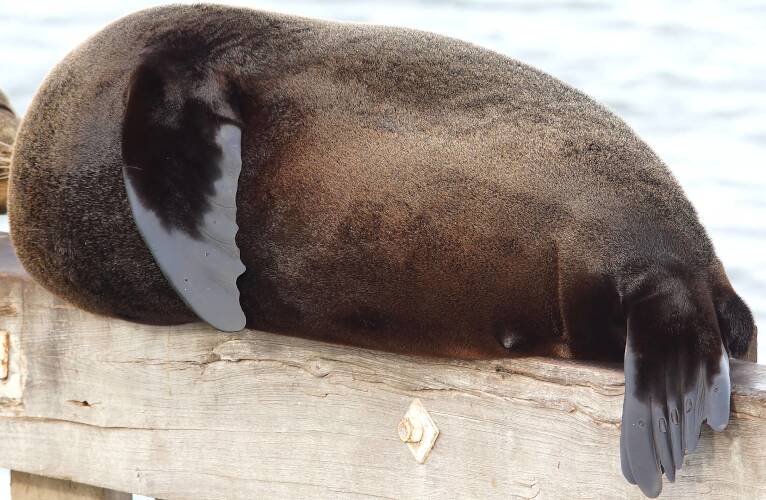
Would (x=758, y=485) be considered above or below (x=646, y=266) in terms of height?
below

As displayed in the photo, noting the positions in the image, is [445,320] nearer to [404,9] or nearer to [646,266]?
[646,266]

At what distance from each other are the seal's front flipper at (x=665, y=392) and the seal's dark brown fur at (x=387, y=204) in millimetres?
35

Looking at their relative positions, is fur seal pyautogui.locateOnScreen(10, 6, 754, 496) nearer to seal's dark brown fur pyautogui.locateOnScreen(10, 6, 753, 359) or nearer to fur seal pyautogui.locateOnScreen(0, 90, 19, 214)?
seal's dark brown fur pyautogui.locateOnScreen(10, 6, 753, 359)

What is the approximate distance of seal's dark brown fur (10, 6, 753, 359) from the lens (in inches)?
99.0

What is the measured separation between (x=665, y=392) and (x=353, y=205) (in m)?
0.79

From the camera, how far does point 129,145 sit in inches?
100

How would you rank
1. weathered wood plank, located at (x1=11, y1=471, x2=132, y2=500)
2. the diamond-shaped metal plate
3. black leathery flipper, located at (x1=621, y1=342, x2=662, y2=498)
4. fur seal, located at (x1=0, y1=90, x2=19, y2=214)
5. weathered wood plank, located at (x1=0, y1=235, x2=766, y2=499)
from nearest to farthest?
1. black leathery flipper, located at (x1=621, y1=342, x2=662, y2=498)
2. weathered wood plank, located at (x1=0, y1=235, x2=766, y2=499)
3. the diamond-shaped metal plate
4. weathered wood plank, located at (x1=11, y1=471, x2=132, y2=500)
5. fur seal, located at (x1=0, y1=90, x2=19, y2=214)

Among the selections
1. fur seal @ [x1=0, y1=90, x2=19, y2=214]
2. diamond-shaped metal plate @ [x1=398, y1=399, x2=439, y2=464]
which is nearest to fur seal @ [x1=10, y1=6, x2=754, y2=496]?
diamond-shaped metal plate @ [x1=398, y1=399, x2=439, y2=464]

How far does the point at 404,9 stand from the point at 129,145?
9.98 meters

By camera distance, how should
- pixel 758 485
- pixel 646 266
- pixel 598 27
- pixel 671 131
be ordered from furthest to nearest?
pixel 598 27
pixel 671 131
pixel 646 266
pixel 758 485

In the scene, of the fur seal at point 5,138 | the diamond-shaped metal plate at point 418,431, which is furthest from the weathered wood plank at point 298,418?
the fur seal at point 5,138

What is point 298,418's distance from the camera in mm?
2654

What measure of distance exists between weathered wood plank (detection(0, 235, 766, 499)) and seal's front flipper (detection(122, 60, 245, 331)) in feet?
0.77

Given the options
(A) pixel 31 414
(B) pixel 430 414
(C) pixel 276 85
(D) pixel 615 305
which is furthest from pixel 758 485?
(A) pixel 31 414
